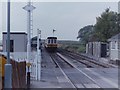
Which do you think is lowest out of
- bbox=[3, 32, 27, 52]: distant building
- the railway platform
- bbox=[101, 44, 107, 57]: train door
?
the railway platform

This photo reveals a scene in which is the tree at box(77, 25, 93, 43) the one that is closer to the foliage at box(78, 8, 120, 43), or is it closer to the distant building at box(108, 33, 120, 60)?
the foliage at box(78, 8, 120, 43)

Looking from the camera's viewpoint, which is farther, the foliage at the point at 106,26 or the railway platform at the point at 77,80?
the foliage at the point at 106,26

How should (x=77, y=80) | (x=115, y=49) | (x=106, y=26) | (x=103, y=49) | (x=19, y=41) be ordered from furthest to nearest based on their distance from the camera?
(x=106, y=26) → (x=103, y=49) → (x=115, y=49) → (x=19, y=41) → (x=77, y=80)

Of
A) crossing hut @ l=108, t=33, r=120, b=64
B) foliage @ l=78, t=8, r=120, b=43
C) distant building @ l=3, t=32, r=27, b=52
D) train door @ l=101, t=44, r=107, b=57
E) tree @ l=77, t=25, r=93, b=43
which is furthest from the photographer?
tree @ l=77, t=25, r=93, b=43

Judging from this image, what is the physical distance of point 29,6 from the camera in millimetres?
19391

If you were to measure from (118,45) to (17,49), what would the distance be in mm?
14383

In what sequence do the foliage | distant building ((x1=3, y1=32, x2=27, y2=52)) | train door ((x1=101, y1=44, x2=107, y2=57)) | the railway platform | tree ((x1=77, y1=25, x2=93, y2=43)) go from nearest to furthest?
the railway platform, distant building ((x1=3, y1=32, x2=27, y2=52)), train door ((x1=101, y1=44, x2=107, y2=57)), the foliage, tree ((x1=77, y1=25, x2=93, y2=43))

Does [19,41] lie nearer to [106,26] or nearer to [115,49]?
[115,49]

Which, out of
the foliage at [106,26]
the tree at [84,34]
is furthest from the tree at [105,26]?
the tree at [84,34]

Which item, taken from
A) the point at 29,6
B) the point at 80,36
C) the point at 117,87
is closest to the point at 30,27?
the point at 29,6

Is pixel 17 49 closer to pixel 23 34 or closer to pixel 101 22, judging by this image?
pixel 23 34

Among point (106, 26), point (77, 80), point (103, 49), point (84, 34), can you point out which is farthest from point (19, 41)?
point (84, 34)

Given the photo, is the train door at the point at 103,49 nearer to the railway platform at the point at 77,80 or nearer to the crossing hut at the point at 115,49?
the crossing hut at the point at 115,49

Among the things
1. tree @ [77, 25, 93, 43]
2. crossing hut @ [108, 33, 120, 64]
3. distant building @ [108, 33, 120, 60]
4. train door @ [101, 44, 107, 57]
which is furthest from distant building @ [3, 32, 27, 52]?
tree @ [77, 25, 93, 43]
